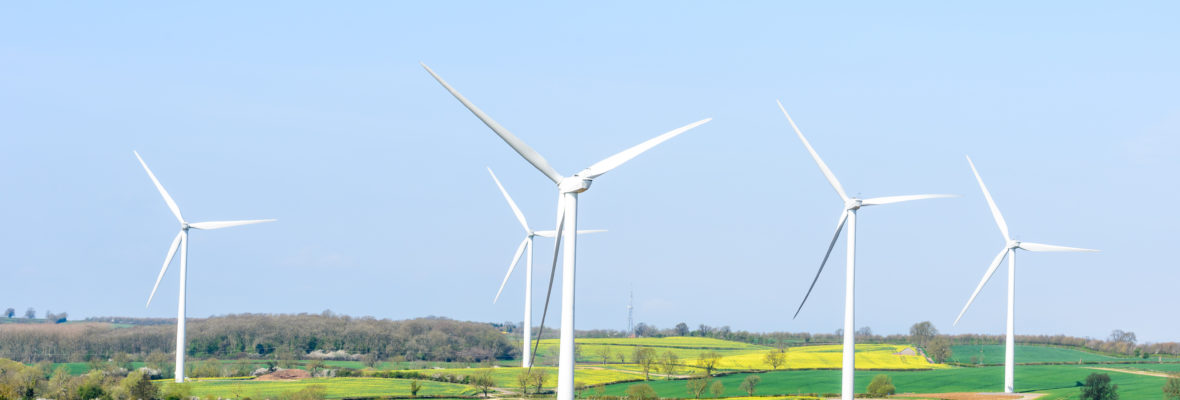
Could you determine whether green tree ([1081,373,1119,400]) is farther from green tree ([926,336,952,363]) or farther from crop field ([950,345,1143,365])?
→ green tree ([926,336,952,363])

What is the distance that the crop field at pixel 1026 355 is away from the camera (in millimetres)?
137500

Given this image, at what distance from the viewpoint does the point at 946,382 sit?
4090 inches

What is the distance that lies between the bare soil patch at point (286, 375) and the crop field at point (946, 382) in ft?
107

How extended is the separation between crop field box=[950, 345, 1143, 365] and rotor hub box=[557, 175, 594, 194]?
323ft

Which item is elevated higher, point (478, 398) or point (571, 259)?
point (571, 259)

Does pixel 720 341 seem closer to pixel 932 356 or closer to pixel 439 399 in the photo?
pixel 932 356

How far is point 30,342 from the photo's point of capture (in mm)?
157625

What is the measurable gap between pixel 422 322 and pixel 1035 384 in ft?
A: 334

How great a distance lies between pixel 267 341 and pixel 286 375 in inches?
1883

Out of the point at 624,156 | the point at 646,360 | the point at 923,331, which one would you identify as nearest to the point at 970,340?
the point at 923,331

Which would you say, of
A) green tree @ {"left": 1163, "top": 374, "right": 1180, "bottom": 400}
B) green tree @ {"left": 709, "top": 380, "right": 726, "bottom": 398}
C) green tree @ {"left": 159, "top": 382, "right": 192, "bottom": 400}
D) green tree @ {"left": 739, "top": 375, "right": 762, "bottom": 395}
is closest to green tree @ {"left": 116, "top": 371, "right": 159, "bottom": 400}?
green tree @ {"left": 159, "top": 382, "right": 192, "bottom": 400}

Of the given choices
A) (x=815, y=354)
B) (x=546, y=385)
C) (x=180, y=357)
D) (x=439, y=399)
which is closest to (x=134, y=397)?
(x=180, y=357)

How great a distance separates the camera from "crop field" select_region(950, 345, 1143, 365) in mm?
137500

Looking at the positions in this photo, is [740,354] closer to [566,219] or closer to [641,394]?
[641,394]
